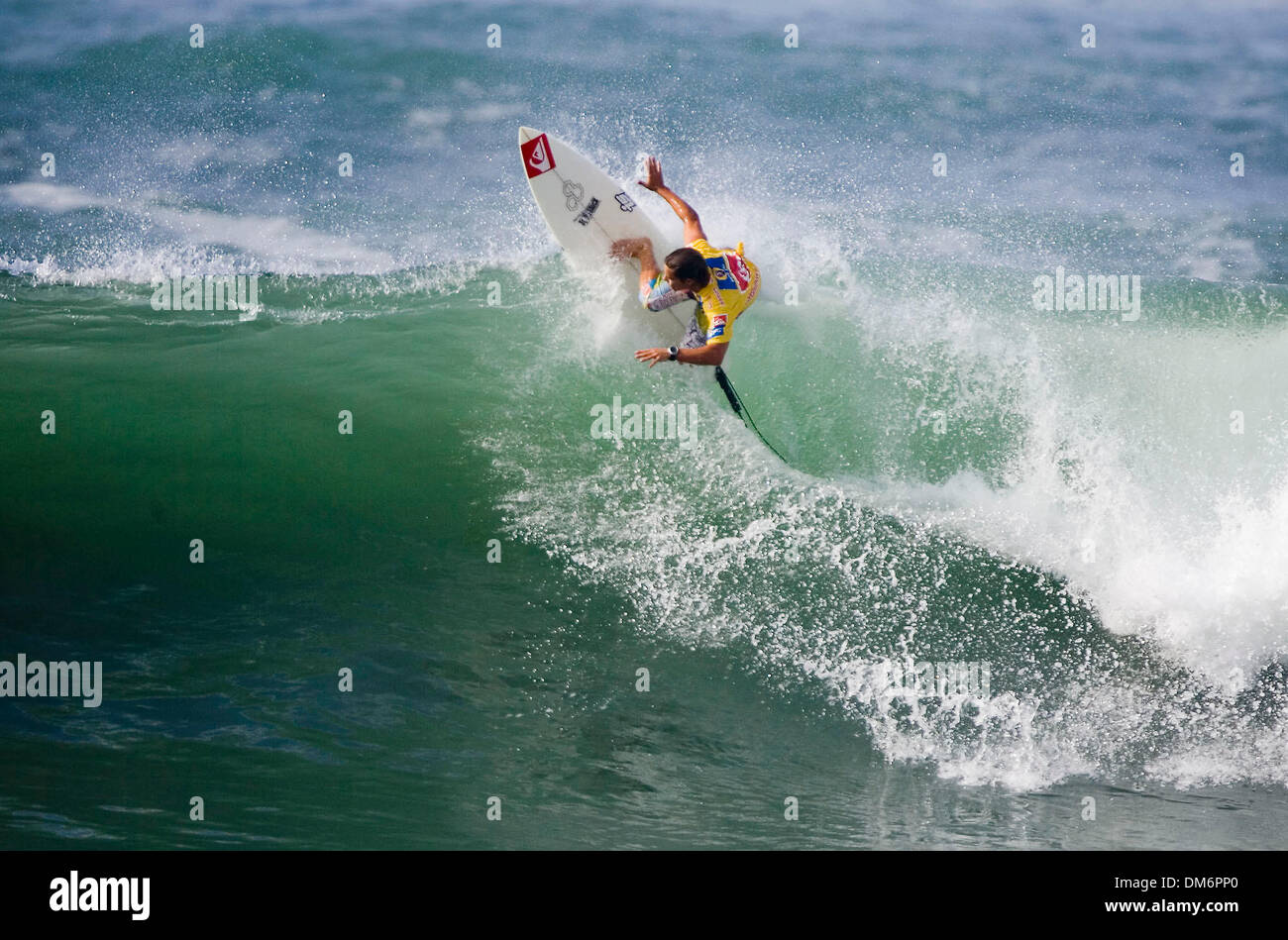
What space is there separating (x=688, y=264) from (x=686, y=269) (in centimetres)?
3

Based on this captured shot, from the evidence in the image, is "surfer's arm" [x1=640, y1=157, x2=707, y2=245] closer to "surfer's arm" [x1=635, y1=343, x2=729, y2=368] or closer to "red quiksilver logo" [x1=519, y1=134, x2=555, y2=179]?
"surfer's arm" [x1=635, y1=343, x2=729, y2=368]

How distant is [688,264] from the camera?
6406 mm

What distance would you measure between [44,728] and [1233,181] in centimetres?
1429

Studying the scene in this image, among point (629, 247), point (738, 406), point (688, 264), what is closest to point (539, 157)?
point (629, 247)

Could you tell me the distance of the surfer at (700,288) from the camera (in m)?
6.43

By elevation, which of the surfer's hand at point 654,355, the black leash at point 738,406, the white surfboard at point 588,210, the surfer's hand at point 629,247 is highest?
the white surfboard at point 588,210

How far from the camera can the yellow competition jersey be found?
6.57 m

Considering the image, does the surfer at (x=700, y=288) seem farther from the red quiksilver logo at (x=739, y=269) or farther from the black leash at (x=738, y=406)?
the black leash at (x=738, y=406)

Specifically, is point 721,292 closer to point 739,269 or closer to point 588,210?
point 739,269

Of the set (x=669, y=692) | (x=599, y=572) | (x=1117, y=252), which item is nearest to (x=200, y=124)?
(x=599, y=572)

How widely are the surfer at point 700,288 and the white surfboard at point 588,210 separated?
429 mm

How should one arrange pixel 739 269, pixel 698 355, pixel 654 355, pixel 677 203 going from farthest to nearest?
pixel 677 203 → pixel 739 269 → pixel 698 355 → pixel 654 355

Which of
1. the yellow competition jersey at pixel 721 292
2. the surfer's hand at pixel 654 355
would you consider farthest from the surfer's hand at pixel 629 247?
the surfer's hand at pixel 654 355

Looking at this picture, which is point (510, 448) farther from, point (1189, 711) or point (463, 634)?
point (1189, 711)
